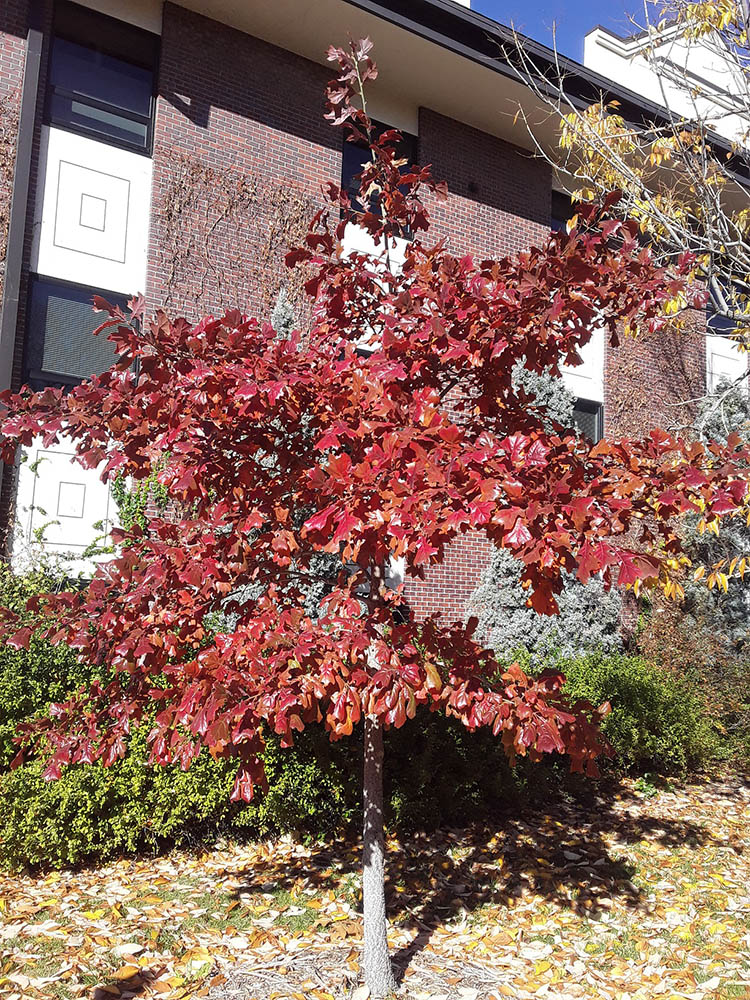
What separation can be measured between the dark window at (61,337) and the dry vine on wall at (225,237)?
0.84 meters

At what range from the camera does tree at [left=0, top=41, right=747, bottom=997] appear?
2.62m

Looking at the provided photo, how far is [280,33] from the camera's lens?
377 inches

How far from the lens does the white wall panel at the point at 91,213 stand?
27.0 ft

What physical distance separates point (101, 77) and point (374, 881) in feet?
27.7

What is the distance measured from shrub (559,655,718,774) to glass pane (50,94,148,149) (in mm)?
7038

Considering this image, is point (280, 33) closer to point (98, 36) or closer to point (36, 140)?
point (98, 36)

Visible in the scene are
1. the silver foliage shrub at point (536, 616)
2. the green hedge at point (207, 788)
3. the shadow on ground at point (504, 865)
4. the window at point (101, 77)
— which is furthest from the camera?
the silver foliage shrub at point (536, 616)

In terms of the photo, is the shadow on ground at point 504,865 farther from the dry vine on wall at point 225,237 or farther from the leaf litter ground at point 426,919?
the dry vine on wall at point 225,237

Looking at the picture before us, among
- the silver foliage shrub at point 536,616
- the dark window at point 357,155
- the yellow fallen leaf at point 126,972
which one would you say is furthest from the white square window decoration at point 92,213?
the yellow fallen leaf at point 126,972

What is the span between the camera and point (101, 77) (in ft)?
28.6

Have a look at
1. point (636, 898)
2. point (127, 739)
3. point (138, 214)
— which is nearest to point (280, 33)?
point (138, 214)

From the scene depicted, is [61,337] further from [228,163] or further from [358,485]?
[358,485]

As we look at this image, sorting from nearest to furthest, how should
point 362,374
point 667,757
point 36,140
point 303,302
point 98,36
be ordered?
point 362,374 → point 667,757 → point 36,140 → point 98,36 → point 303,302

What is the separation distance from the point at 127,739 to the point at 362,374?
3.31 m
